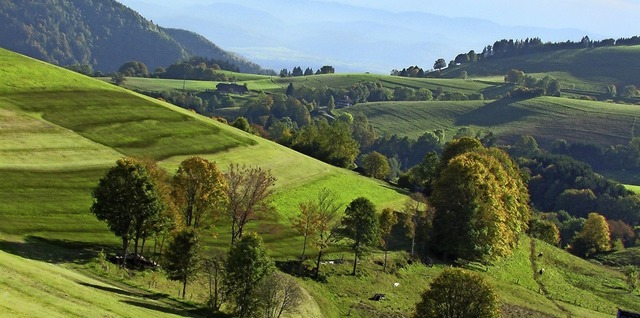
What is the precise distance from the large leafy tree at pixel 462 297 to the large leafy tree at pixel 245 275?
48.9 feet

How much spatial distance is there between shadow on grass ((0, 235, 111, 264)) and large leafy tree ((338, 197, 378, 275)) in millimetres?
29052

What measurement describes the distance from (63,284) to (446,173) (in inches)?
2680

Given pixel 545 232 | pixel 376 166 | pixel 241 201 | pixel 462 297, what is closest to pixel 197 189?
pixel 241 201

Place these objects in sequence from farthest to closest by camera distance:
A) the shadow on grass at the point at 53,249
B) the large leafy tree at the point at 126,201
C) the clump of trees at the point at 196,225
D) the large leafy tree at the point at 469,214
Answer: the large leafy tree at the point at 469,214
the large leafy tree at the point at 126,201
the shadow on grass at the point at 53,249
the clump of trees at the point at 196,225

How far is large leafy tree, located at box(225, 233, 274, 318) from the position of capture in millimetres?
56719

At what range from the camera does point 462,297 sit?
186ft

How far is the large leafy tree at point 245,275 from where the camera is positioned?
56.7 meters

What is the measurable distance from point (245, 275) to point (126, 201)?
50.4ft

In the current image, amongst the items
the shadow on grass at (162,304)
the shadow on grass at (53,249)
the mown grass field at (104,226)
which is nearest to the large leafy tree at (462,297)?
the mown grass field at (104,226)

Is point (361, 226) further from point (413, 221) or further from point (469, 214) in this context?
point (469, 214)

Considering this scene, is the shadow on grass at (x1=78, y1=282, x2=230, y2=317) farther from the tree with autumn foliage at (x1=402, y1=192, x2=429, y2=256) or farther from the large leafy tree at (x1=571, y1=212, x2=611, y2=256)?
the large leafy tree at (x1=571, y1=212, x2=611, y2=256)

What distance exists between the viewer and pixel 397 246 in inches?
3755

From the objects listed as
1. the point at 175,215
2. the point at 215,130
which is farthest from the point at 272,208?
the point at 215,130

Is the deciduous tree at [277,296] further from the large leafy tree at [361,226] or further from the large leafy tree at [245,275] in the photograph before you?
the large leafy tree at [361,226]
